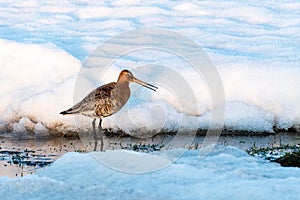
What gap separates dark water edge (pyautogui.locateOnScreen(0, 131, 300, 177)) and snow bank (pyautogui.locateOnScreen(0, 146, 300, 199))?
2498 millimetres

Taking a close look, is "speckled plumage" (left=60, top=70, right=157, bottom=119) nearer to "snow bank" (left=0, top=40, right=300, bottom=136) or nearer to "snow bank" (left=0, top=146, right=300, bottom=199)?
"snow bank" (left=0, top=40, right=300, bottom=136)

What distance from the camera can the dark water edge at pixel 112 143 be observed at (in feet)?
30.7

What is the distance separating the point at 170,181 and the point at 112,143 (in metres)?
Result: 4.12

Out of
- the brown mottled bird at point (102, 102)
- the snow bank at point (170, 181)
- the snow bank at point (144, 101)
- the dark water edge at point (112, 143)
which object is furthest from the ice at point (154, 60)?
the snow bank at point (170, 181)

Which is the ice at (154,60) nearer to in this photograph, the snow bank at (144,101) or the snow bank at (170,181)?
the snow bank at (144,101)

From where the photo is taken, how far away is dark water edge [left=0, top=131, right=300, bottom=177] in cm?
935

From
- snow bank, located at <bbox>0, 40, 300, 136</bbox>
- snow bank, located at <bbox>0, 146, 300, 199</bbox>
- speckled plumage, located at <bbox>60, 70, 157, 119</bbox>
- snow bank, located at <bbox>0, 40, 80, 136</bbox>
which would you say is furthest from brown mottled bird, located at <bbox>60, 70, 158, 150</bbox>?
snow bank, located at <bbox>0, 146, 300, 199</bbox>

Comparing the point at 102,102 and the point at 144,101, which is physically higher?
the point at 144,101

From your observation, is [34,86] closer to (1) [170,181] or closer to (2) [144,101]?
(2) [144,101]

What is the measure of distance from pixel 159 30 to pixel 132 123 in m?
5.80

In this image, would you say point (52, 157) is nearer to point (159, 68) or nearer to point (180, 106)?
point (180, 106)

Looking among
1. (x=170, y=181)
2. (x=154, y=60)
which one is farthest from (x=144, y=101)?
(x=170, y=181)

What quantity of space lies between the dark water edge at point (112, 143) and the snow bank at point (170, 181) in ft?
8.19

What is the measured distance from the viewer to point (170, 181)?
6121 millimetres
